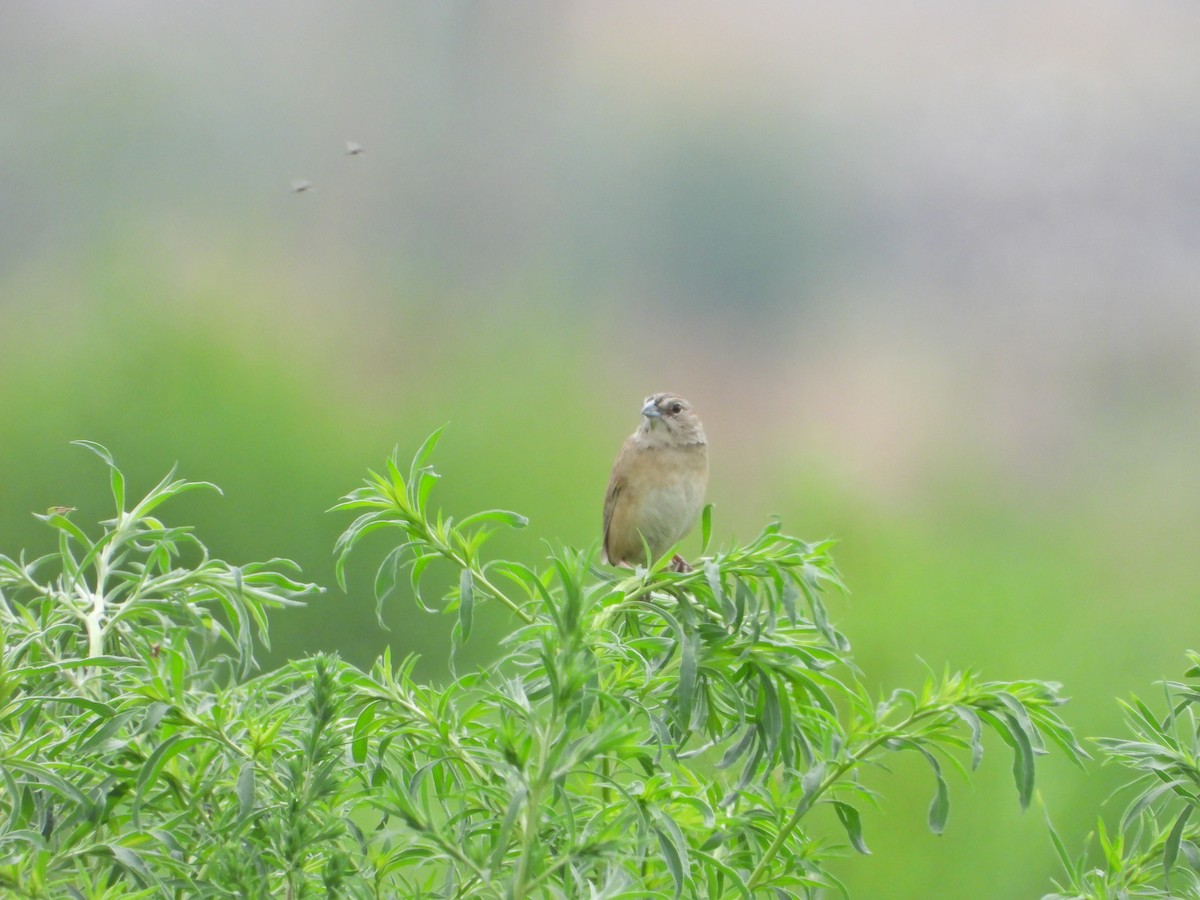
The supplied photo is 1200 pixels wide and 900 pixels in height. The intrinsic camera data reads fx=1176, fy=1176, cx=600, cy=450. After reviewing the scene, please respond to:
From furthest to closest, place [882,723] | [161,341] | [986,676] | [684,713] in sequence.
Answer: [161,341]
[986,676]
[882,723]
[684,713]

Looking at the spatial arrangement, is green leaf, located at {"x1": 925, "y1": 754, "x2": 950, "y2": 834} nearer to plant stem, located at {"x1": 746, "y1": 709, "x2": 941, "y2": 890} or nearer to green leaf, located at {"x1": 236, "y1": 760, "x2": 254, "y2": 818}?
plant stem, located at {"x1": 746, "y1": 709, "x2": 941, "y2": 890}

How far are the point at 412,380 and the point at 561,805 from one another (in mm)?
2535

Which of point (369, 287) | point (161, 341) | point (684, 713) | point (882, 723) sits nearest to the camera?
point (684, 713)

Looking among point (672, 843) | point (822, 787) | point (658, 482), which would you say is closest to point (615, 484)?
point (658, 482)

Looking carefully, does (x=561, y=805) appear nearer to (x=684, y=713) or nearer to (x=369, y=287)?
(x=684, y=713)

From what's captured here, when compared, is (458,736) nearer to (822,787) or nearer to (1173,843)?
(822,787)

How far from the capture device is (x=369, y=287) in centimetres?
316

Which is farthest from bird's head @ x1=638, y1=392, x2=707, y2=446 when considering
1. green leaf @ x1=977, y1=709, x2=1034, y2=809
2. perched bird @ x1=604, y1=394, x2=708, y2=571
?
green leaf @ x1=977, y1=709, x2=1034, y2=809

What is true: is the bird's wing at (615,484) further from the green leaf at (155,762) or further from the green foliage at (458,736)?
the green leaf at (155,762)

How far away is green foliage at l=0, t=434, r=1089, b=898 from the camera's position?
578 mm

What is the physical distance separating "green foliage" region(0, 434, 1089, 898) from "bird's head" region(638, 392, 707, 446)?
0.76 meters

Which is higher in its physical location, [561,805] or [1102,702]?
[561,805]

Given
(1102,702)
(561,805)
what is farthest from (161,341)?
(561,805)

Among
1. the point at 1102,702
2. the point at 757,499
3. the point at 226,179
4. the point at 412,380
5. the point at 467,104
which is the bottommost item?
the point at 1102,702
